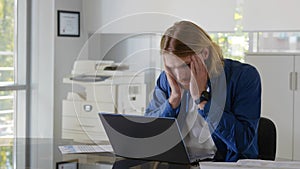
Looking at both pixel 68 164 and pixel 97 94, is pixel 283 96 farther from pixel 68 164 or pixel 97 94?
pixel 68 164

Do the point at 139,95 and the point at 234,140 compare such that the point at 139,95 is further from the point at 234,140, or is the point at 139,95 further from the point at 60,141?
the point at 234,140

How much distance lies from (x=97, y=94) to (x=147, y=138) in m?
2.20

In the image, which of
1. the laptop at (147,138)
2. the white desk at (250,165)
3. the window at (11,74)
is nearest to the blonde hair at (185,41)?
the laptop at (147,138)

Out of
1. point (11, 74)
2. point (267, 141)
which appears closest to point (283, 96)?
point (267, 141)

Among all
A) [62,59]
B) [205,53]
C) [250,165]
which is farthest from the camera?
[62,59]

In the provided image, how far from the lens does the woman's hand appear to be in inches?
87.5

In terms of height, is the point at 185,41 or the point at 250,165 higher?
the point at 185,41

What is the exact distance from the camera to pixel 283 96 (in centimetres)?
367

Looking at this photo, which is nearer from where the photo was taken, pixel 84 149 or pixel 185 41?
pixel 185 41

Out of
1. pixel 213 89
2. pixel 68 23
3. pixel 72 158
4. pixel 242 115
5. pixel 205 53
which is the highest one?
pixel 68 23

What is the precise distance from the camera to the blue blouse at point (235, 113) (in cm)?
220

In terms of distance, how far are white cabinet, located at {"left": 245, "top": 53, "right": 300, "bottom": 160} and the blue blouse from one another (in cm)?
139

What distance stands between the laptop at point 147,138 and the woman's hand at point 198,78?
11.2 inches

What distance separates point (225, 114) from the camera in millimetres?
2201
